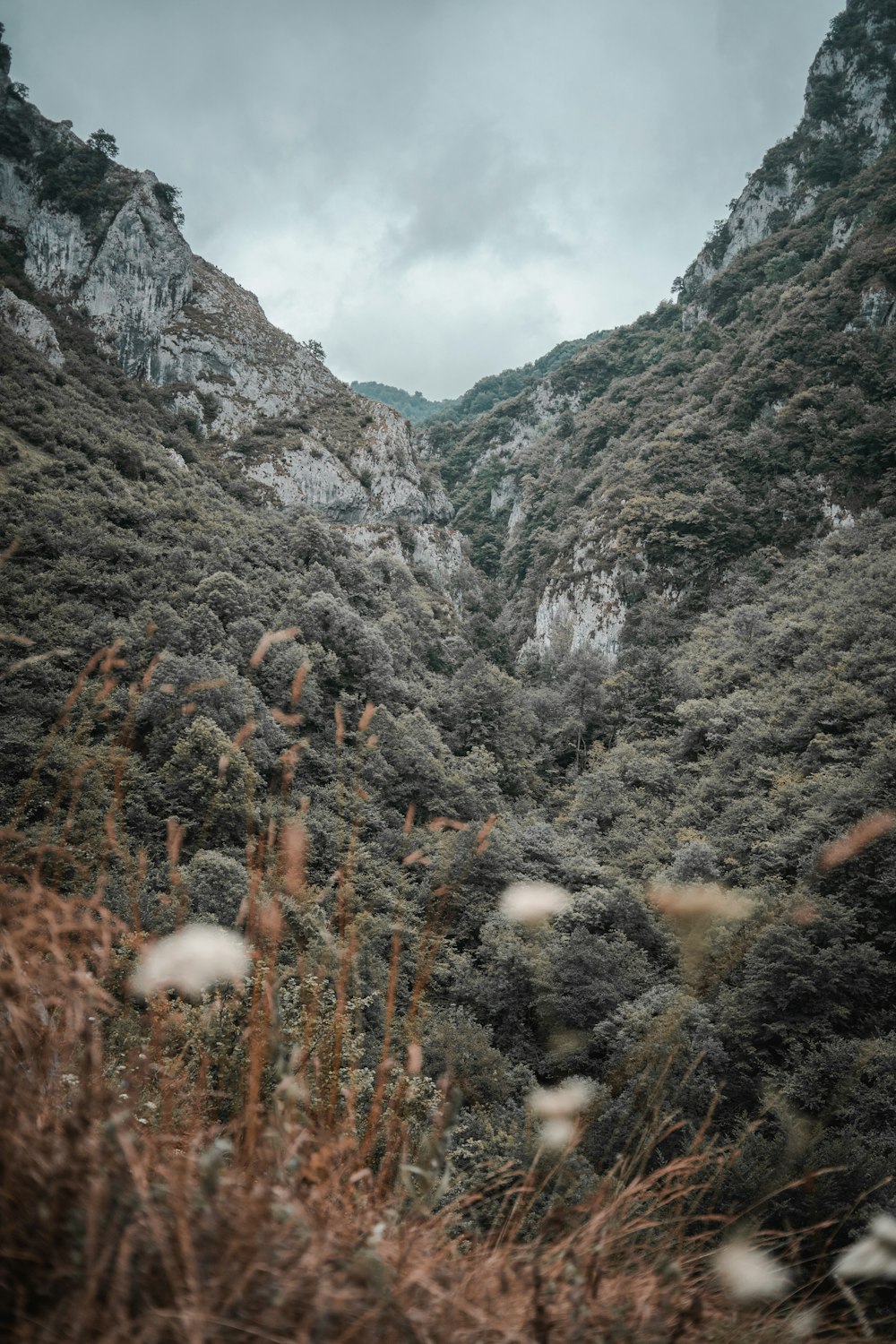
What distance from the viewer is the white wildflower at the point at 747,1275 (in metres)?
1.07

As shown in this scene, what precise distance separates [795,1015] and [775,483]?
30.3 m

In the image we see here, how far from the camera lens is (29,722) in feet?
32.9

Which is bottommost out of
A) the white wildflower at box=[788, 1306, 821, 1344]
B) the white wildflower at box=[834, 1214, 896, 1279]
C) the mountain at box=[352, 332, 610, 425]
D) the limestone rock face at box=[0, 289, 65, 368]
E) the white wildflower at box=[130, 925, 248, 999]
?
the white wildflower at box=[788, 1306, 821, 1344]

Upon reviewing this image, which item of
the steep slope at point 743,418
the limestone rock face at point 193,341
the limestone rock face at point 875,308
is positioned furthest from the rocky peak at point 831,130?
the limestone rock face at point 193,341

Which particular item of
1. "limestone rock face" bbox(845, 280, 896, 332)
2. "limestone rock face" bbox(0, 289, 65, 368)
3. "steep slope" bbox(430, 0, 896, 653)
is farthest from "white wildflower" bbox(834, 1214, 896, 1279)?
"limestone rock face" bbox(845, 280, 896, 332)

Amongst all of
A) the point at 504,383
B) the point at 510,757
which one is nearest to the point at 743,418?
the point at 510,757

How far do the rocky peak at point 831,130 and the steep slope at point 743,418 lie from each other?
0.15 m

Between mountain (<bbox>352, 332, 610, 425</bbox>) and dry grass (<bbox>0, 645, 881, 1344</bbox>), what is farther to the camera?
mountain (<bbox>352, 332, 610, 425</bbox>)

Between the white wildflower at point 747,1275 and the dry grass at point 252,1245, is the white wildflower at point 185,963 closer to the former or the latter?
the dry grass at point 252,1245

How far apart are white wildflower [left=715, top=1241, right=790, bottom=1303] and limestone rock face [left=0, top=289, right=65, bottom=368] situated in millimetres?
33985

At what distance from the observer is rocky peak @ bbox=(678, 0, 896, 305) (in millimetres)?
48062

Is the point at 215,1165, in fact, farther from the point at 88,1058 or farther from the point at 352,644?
the point at 352,644

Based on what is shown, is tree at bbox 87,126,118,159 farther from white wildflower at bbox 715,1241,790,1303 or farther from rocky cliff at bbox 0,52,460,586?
white wildflower at bbox 715,1241,790,1303

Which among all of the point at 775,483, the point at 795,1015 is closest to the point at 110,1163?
the point at 795,1015
